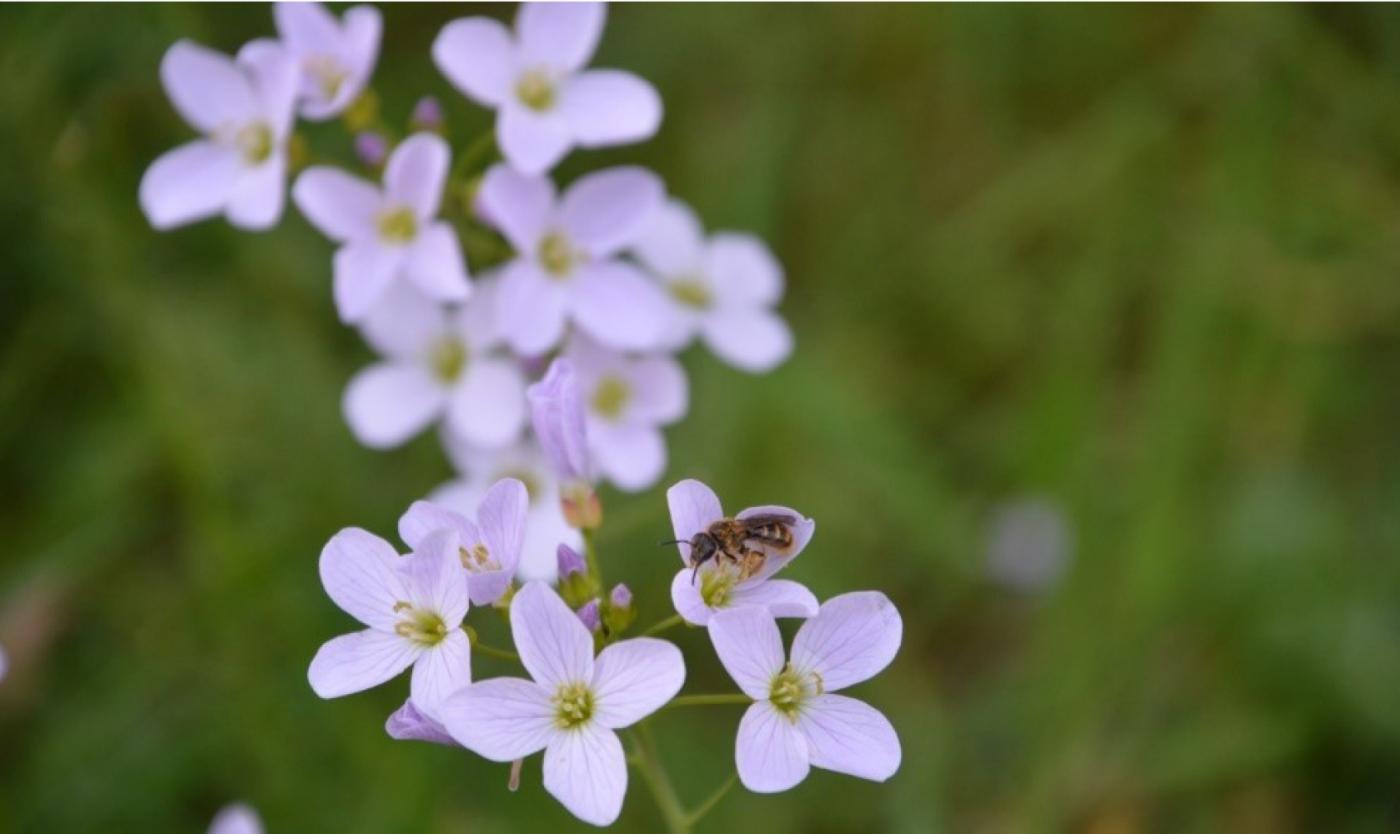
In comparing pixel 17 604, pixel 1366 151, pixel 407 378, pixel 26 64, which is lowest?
pixel 17 604

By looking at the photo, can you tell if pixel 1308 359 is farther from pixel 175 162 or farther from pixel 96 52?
pixel 96 52

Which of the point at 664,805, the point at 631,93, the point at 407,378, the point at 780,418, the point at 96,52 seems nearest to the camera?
the point at 664,805

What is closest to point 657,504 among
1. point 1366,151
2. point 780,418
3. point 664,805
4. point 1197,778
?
point 780,418

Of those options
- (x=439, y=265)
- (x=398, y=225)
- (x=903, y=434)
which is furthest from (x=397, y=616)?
(x=903, y=434)

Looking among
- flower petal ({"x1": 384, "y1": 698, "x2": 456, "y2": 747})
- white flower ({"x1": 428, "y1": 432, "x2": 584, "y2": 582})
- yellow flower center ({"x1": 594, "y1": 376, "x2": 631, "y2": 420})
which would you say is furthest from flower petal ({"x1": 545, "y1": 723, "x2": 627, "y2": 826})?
yellow flower center ({"x1": 594, "y1": 376, "x2": 631, "y2": 420})

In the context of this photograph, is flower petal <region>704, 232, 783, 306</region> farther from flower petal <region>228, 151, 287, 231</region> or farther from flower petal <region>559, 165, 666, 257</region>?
flower petal <region>228, 151, 287, 231</region>
